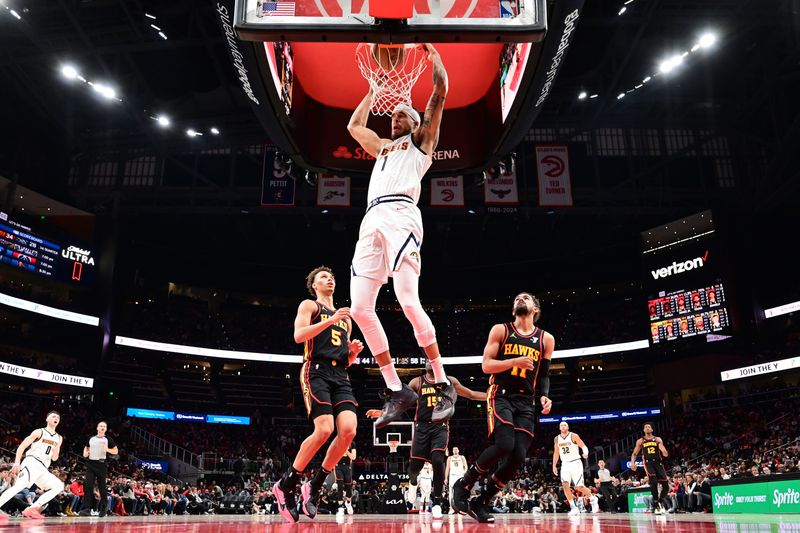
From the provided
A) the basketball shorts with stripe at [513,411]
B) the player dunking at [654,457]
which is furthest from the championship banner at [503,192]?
the basketball shorts with stripe at [513,411]

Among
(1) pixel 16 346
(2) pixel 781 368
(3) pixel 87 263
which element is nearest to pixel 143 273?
(3) pixel 87 263

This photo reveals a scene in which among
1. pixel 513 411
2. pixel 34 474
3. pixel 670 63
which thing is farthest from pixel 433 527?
pixel 670 63

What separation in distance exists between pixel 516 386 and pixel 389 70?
3.08 meters

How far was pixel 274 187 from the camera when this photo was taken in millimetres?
20359

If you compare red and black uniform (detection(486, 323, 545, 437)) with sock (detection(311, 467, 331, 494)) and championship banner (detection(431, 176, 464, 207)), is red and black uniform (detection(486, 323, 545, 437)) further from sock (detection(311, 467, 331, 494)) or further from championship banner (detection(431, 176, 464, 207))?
championship banner (detection(431, 176, 464, 207))

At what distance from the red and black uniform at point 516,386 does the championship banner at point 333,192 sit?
14516 mm

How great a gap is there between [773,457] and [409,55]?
18490mm

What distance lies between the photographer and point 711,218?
25.0 meters

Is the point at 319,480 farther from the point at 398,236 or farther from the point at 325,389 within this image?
the point at 398,236

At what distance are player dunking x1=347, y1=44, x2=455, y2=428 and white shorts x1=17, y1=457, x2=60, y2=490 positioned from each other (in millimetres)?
6896

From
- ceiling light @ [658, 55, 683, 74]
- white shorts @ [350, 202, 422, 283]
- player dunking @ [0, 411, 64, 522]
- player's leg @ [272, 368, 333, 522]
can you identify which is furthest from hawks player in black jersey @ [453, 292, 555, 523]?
ceiling light @ [658, 55, 683, 74]

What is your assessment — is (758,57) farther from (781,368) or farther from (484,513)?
(484,513)

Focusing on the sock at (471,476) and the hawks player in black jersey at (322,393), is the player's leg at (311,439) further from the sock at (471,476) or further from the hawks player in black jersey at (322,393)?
the sock at (471,476)

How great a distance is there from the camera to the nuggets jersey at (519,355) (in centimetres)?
589
